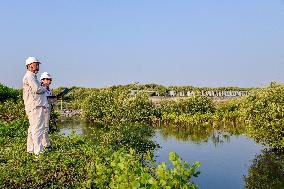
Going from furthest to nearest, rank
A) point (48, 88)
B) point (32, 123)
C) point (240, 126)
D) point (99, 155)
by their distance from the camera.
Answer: point (240, 126), point (48, 88), point (32, 123), point (99, 155)

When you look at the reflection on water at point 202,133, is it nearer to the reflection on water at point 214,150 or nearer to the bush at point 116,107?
the reflection on water at point 214,150

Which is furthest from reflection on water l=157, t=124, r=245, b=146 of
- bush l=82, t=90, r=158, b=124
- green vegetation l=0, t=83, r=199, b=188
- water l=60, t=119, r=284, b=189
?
green vegetation l=0, t=83, r=199, b=188

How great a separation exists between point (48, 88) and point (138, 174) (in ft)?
23.8

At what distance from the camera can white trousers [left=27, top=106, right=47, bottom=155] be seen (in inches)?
479

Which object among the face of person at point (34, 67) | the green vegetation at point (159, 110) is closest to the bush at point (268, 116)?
the green vegetation at point (159, 110)

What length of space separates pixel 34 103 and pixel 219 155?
15.8 meters

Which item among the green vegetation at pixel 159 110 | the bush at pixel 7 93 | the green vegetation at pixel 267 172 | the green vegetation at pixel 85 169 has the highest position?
the bush at pixel 7 93

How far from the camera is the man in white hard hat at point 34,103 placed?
12055 mm

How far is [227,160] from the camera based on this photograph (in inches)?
966

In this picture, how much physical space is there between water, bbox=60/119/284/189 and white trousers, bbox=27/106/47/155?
2.45 m

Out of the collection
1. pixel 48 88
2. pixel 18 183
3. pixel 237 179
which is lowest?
pixel 237 179

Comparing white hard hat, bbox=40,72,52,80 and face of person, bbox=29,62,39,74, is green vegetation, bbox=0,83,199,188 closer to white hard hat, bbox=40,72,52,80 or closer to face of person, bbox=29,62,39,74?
white hard hat, bbox=40,72,52,80

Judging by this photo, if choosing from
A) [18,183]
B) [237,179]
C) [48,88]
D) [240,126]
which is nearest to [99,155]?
[18,183]

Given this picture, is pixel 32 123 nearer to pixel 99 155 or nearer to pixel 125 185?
pixel 99 155
